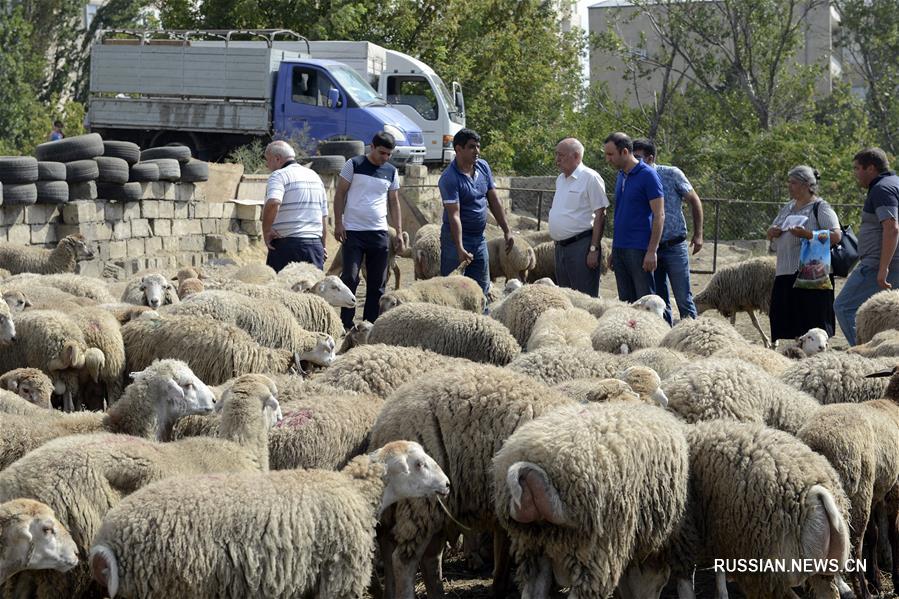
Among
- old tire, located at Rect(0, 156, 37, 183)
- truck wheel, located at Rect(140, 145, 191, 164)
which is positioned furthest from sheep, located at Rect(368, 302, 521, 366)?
truck wheel, located at Rect(140, 145, 191, 164)

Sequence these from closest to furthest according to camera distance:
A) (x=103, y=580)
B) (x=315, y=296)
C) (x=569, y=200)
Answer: (x=103, y=580) → (x=315, y=296) → (x=569, y=200)

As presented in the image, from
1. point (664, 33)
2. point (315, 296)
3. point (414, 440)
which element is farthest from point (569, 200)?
point (664, 33)

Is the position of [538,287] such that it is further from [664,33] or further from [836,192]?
[664,33]

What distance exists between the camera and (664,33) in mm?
32531

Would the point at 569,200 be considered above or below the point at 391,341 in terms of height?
above

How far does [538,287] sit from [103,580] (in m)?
5.67

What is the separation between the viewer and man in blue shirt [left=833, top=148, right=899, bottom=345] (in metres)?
8.78

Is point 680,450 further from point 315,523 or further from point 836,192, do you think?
→ point 836,192

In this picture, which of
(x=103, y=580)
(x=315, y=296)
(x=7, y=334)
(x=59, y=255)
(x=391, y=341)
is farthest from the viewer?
(x=59, y=255)

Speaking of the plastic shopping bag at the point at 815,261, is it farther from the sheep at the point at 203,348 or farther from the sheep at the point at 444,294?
the sheep at the point at 203,348

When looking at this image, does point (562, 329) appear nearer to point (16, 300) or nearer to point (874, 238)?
point (874, 238)

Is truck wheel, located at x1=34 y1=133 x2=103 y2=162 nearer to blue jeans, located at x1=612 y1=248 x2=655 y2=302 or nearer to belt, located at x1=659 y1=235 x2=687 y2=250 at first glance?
blue jeans, located at x1=612 y1=248 x2=655 y2=302

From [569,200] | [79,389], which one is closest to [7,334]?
[79,389]

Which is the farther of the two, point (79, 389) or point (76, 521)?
point (79, 389)
